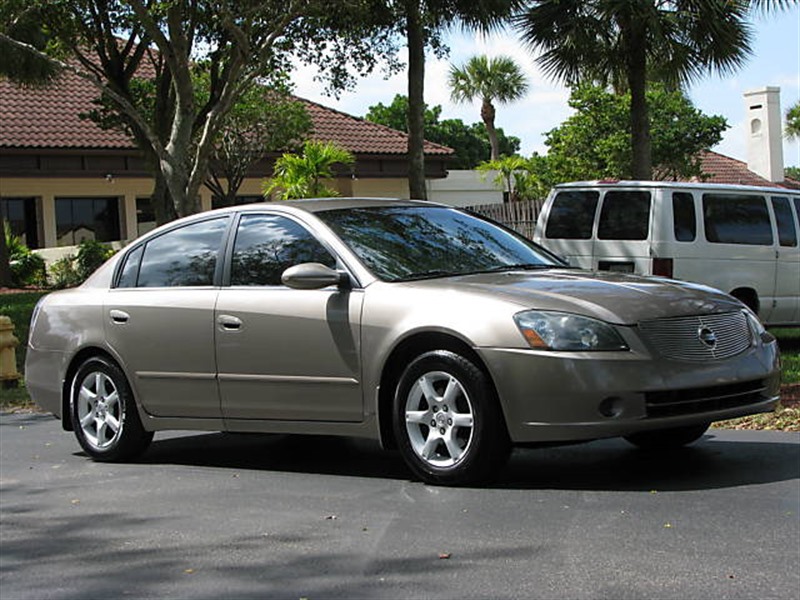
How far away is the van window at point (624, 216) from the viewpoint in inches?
529

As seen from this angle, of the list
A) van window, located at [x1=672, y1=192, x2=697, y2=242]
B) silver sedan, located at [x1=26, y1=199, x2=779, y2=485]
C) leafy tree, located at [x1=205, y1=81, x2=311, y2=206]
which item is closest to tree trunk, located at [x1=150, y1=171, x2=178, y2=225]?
leafy tree, located at [x1=205, y1=81, x2=311, y2=206]

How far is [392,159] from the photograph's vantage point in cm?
3438

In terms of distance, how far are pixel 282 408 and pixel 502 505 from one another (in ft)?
5.43

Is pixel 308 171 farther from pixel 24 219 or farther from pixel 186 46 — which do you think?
pixel 186 46

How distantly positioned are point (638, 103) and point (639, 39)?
0.99 m

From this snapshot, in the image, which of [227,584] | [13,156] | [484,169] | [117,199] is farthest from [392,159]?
[227,584]

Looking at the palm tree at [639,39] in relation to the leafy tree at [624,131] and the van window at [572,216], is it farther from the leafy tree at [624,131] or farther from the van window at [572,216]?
the leafy tree at [624,131]

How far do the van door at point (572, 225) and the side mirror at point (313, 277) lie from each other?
686 cm

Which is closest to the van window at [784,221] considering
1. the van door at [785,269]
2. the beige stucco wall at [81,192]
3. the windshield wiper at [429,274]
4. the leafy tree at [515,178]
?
the van door at [785,269]

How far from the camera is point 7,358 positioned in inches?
532

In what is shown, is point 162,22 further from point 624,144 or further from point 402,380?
point 624,144

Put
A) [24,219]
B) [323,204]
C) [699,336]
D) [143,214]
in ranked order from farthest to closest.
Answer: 1. [143,214]
2. [24,219]
3. [323,204]
4. [699,336]

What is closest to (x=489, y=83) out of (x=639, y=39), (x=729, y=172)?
(x=729, y=172)

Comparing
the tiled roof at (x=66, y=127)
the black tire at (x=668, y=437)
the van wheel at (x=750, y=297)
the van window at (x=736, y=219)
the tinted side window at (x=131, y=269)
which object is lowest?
the black tire at (x=668, y=437)
